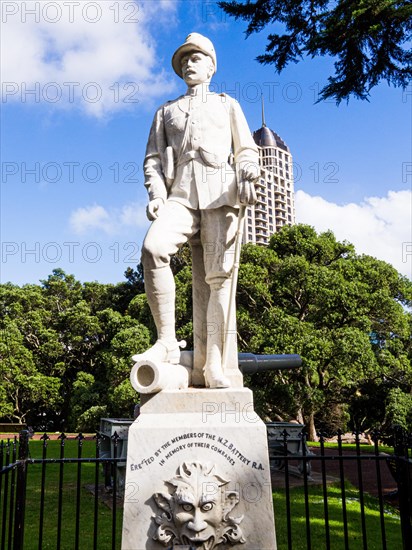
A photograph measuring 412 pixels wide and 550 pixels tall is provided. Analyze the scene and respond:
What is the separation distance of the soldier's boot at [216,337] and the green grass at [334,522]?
3751 mm

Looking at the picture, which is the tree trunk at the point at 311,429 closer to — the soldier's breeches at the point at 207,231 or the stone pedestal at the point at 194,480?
the soldier's breeches at the point at 207,231

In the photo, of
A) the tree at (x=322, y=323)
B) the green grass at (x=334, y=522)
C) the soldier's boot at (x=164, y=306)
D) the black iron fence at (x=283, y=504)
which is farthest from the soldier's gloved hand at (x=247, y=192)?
the tree at (x=322, y=323)

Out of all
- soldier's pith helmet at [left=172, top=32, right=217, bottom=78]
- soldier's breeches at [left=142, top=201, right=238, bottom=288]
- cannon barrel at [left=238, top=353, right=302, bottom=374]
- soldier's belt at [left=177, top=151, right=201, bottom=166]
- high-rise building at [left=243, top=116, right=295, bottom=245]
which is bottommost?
cannon barrel at [left=238, top=353, right=302, bottom=374]

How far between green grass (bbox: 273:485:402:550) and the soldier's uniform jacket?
4.81 meters

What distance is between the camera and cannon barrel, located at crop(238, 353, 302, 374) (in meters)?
6.79

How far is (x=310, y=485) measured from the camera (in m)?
9.75

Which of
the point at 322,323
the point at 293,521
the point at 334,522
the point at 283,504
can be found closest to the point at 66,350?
the point at 322,323

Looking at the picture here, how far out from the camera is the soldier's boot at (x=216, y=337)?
3.73m

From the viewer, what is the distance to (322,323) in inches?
723

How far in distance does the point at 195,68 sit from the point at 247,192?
4.57 feet

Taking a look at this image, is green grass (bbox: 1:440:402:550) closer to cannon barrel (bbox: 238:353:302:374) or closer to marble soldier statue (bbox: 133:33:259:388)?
cannon barrel (bbox: 238:353:302:374)

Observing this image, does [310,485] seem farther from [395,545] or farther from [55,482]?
[55,482]

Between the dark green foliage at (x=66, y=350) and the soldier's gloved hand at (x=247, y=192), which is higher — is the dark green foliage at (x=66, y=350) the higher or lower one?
the higher one

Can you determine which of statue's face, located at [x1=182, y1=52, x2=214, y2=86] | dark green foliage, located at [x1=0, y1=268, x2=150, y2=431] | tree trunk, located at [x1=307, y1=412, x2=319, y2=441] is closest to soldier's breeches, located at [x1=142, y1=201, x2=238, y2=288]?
statue's face, located at [x1=182, y1=52, x2=214, y2=86]
